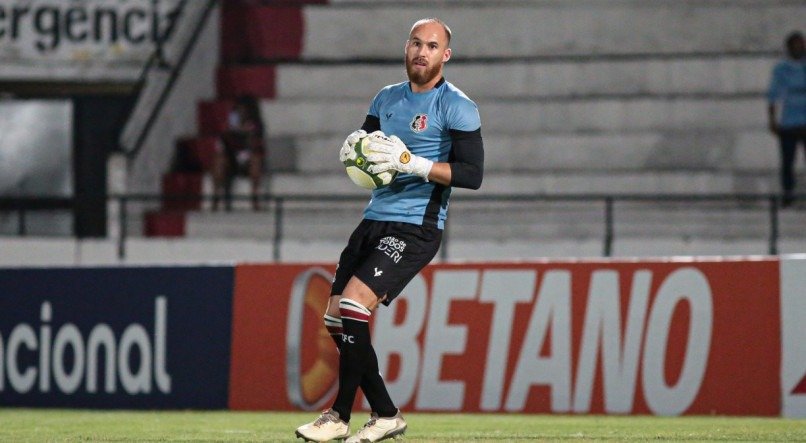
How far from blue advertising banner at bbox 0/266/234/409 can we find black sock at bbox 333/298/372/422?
15.2 ft

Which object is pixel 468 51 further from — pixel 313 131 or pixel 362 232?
pixel 362 232

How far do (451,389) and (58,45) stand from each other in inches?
363

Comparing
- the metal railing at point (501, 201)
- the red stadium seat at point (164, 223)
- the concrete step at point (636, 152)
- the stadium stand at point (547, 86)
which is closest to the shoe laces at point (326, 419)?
the metal railing at point (501, 201)

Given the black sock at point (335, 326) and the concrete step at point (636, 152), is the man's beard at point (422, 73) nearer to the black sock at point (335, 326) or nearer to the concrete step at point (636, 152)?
the black sock at point (335, 326)

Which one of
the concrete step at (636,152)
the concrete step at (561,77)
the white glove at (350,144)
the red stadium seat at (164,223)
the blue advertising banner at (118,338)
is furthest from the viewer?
the concrete step at (561,77)

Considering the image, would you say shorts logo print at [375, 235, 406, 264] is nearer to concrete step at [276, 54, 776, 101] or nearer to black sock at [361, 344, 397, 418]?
black sock at [361, 344, 397, 418]

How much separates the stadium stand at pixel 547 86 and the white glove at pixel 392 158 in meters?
8.72

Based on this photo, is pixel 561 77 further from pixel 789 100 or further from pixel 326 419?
Answer: pixel 326 419

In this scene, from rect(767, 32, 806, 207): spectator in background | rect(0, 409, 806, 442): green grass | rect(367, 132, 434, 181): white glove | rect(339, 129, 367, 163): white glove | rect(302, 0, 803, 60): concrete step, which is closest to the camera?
rect(367, 132, 434, 181): white glove

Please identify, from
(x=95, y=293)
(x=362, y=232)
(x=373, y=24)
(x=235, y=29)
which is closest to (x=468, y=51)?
(x=373, y=24)

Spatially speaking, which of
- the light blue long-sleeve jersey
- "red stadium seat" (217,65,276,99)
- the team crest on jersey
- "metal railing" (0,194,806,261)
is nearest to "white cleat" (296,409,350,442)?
the light blue long-sleeve jersey

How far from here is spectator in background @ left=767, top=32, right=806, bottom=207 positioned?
18.2 meters

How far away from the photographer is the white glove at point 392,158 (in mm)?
8656

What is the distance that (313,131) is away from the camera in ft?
65.5
